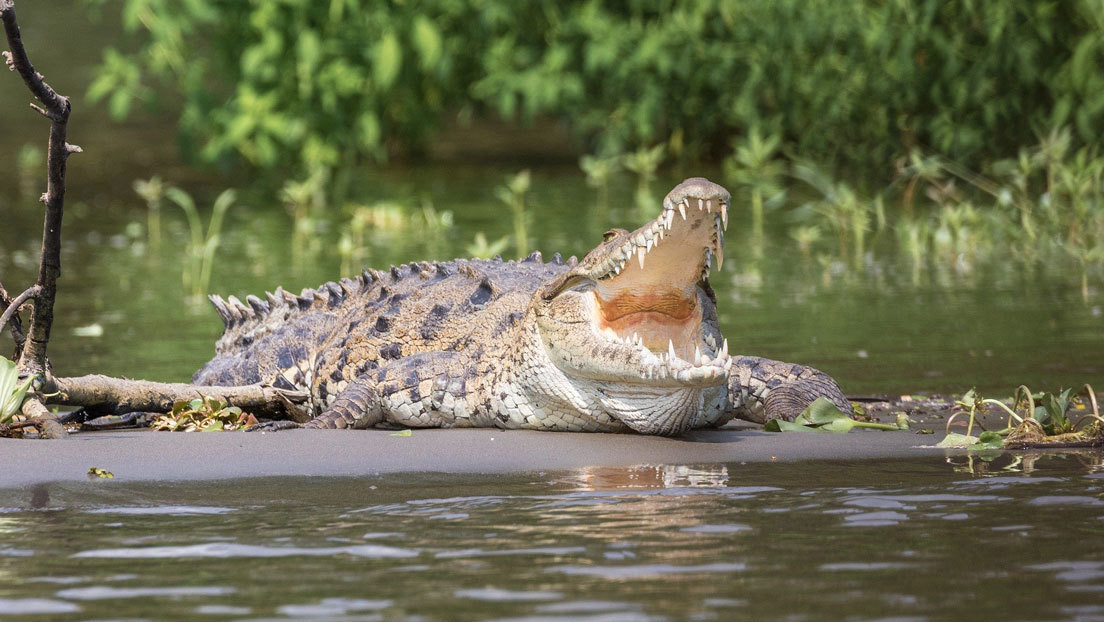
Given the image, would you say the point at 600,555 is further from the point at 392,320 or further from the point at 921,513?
the point at 392,320

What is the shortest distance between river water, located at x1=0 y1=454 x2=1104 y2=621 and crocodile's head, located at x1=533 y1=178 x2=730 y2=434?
436mm

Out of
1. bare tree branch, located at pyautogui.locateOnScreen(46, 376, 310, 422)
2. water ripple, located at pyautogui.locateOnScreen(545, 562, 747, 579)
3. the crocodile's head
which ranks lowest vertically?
water ripple, located at pyautogui.locateOnScreen(545, 562, 747, 579)

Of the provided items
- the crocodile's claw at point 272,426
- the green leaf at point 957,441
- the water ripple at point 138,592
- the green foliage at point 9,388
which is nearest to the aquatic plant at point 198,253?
the crocodile's claw at point 272,426

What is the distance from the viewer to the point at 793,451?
6004 mm

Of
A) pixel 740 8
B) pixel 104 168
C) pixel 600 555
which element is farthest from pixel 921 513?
pixel 104 168

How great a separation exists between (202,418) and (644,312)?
179 centimetres

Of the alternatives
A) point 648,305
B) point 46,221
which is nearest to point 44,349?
point 46,221

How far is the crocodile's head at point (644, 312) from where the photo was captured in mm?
5840

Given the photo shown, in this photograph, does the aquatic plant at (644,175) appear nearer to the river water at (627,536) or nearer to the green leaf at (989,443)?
the river water at (627,536)

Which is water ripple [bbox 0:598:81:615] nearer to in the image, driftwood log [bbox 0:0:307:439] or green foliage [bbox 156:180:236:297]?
driftwood log [bbox 0:0:307:439]

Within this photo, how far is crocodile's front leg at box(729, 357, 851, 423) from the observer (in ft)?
22.2

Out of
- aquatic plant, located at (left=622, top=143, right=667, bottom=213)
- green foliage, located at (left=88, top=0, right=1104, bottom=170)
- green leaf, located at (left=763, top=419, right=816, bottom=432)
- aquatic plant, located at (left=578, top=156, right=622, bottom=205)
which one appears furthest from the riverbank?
aquatic plant, located at (left=578, top=156, right=622, bottom=205)

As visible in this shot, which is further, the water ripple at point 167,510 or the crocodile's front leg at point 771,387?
the crocodile's front leg at point 771,387

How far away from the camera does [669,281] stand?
6.15m
